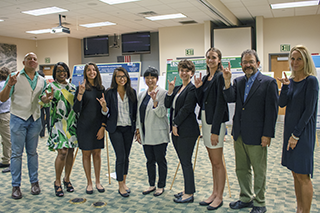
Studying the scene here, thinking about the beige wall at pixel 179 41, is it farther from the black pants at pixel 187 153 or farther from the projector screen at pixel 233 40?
the black pants at pixel 187 153

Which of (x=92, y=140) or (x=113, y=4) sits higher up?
(x=113, y=4)

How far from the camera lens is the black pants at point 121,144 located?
130 inches

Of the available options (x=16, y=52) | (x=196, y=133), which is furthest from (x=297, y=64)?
(x=16, y=52)

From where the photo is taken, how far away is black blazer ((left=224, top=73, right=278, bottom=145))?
259cm

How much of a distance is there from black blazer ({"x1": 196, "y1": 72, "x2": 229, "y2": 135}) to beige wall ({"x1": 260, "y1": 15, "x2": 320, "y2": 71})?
8741 millimetres

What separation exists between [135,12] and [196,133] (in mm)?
7138

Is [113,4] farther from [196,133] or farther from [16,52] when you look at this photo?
[16,52]

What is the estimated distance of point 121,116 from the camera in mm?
3305

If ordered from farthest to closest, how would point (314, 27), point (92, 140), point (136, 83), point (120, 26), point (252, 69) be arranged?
1. point (120, 26)
2. point (314, 27)
3. point (136, 83)
4. point (92, 140)
5. point (252, 69)

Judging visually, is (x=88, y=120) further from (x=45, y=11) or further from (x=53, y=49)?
(x=53, y=49)

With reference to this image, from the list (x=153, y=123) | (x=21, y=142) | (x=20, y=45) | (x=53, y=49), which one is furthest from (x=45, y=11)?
(x=153, y=123)

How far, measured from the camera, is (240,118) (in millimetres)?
2752

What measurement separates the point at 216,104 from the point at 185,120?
38cm

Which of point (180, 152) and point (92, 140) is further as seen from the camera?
point (92, 140)
